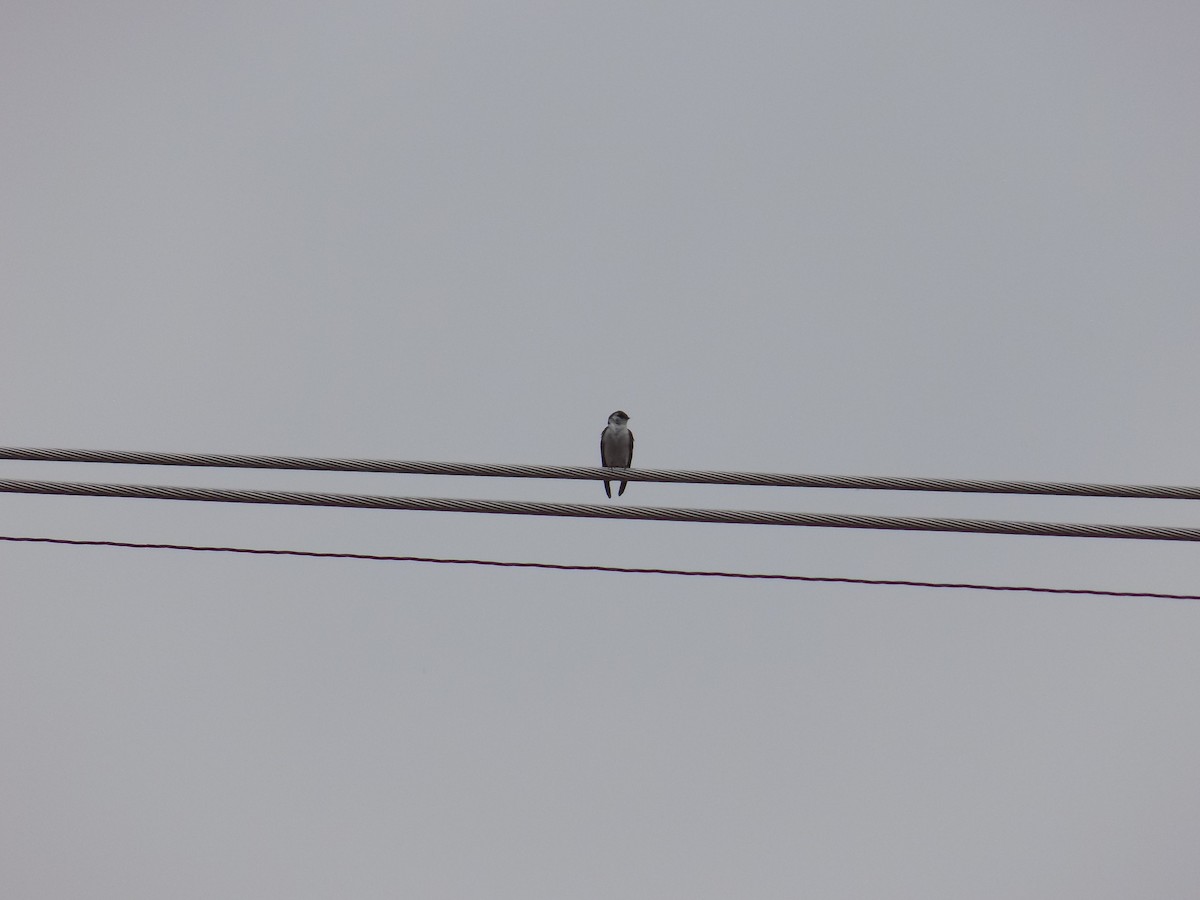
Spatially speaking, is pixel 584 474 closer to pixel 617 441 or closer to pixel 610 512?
pixel 610 512

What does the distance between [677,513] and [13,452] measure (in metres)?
3.58

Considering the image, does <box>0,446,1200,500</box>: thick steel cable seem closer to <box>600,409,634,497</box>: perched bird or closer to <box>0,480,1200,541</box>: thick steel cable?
<box>0,480,1200,541</box>: thick steel cable

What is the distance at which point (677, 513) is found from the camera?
617cm

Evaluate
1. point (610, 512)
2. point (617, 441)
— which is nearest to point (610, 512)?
point (610, 512)

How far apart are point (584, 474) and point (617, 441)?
8235 mm

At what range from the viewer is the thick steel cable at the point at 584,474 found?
6.08m

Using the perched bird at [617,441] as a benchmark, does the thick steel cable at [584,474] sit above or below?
below

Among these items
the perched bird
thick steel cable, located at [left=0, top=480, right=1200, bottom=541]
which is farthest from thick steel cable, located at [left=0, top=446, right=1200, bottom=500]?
the perched bird

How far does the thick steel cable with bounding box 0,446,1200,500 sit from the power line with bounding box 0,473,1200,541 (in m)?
0.19

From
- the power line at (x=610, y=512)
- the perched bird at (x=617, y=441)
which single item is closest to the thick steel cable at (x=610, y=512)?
the power line at (x=610, y=512)

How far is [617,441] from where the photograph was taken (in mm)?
14461

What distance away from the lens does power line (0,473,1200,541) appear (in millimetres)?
5859

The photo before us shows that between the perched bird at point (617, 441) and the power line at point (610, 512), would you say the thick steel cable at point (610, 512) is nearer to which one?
the power line at point (610, 512)

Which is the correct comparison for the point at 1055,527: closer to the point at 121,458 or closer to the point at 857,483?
the point at 857,483
